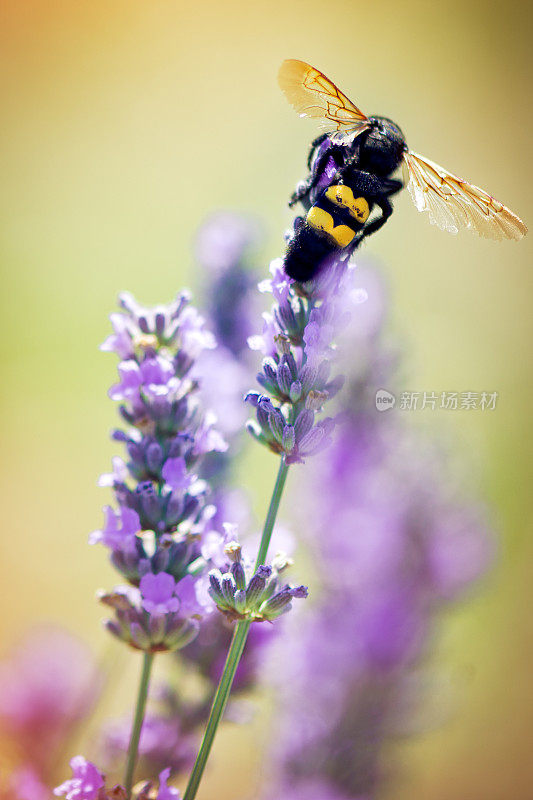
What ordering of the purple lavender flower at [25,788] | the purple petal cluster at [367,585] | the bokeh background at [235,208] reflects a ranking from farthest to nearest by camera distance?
1. the bokeh background at [235,208]
2. the purple petal cluster at [367,585]
3. the purple lavender flower at [25,788]

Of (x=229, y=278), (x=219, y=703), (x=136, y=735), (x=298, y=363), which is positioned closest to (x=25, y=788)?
(x=136, y=735)

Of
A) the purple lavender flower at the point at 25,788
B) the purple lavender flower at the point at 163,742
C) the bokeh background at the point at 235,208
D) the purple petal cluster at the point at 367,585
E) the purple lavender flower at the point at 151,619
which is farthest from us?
the bokeh background at the point at 235,208

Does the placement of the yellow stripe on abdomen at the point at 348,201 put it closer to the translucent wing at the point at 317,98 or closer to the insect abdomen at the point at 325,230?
the insect abdomen at the point at 325,230

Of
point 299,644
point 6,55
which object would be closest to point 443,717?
point 299,644

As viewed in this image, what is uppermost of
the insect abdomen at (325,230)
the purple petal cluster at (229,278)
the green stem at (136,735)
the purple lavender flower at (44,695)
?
the purple petal cluster at (229,278)

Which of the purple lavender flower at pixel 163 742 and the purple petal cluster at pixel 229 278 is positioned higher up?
the purple petal cluster at pixel 229 278

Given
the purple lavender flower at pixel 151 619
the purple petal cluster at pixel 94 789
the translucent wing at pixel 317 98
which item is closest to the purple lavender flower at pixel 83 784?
the purple petal cluster at pixel 94 789

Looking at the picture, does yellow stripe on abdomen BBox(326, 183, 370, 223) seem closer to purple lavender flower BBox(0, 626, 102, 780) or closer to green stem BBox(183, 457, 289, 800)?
green stem BBox(183, 457, 289, 800)

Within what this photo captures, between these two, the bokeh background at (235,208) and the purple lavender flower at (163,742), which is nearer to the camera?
the purple lavender flower at (163,742)
